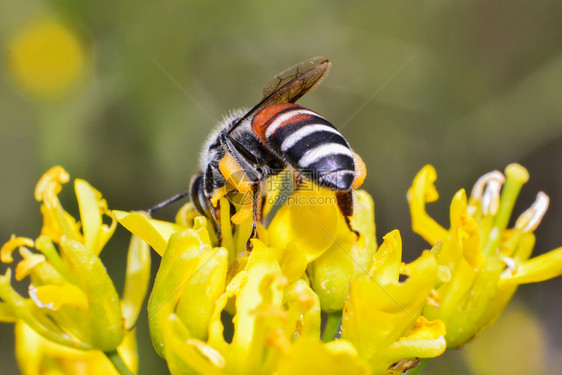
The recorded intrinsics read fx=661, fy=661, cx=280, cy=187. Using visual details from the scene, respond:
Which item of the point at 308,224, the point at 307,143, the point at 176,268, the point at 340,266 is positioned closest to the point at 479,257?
the point at 340,266

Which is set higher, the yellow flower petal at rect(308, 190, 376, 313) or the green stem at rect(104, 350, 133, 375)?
the yellow flower petal at rect(308, 190, 376, 313)

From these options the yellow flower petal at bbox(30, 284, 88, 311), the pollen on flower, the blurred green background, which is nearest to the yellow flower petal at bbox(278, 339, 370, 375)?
the yellow flower petal at bbox(30, 284, 88, 311)

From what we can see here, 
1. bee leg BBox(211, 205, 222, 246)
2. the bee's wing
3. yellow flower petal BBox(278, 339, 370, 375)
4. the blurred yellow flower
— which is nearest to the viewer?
yellow flower petal BBox(278, 339, 370, 375)

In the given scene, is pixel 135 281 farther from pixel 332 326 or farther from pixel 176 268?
pixel 332 326

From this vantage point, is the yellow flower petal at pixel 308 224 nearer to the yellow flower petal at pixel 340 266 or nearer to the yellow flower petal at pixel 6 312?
the yellow flower petal at pixel 340 266

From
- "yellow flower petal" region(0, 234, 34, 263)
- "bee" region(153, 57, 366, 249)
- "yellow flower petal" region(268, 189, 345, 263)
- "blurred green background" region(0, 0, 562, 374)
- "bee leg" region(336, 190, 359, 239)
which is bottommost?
"blurred green background" region(0, 0, 562, 374)

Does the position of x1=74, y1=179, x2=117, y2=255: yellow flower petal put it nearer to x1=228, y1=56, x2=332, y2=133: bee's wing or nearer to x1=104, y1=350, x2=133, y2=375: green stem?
x1=104, y1=350, x2=133, y2=375: green stem

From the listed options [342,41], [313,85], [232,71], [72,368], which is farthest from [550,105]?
[72,368]

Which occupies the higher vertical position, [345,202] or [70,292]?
[345,202]
